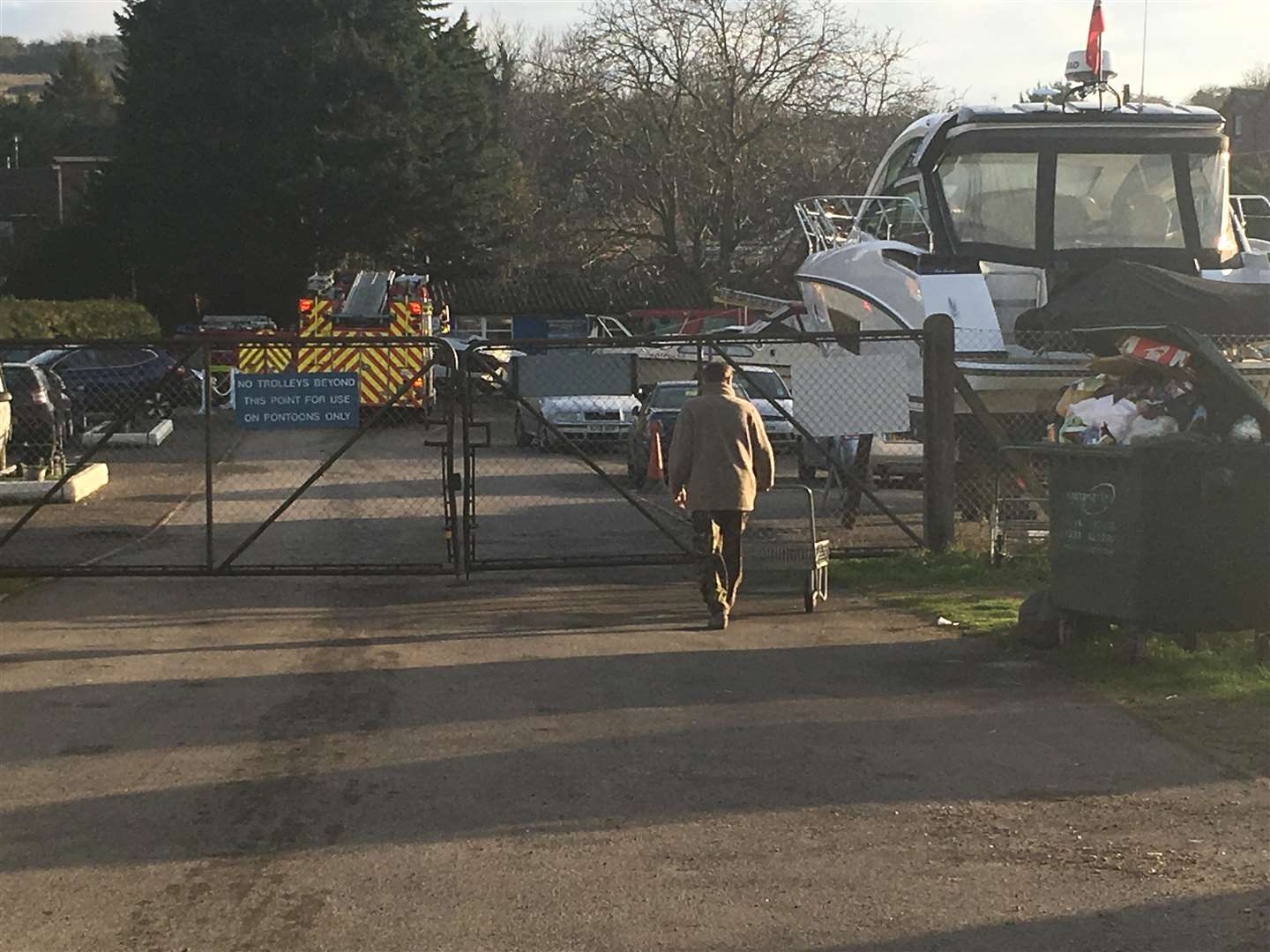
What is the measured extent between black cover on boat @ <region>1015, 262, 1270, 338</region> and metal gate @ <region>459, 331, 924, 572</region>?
5.00ft

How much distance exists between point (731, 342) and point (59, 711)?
570cm

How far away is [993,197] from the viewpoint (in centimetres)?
1594

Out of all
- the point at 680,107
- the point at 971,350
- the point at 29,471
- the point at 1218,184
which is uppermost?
the point at 680,107

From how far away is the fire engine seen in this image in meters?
29.1

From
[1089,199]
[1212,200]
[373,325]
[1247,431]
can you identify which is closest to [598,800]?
[1247,431]

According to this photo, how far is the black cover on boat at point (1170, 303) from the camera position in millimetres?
13031

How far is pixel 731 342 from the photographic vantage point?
12.2 m

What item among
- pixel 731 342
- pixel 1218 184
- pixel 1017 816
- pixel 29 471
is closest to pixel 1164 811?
pixel 1017 816

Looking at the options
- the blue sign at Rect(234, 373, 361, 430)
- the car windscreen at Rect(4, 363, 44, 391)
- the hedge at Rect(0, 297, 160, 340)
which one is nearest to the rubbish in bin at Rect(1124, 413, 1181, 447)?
the blue sign at Rect(234, 373, 361, 430)

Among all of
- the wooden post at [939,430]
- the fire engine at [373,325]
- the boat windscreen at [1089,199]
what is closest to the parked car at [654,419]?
the boat windscreen at [1089,199]

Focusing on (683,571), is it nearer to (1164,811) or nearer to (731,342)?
(731,342)

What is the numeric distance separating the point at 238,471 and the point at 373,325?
10.6m

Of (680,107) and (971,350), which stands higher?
(680,107)

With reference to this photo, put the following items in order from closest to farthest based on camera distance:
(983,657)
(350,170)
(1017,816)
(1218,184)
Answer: (1017,816), (983,657), (1218,184), (350,170)
